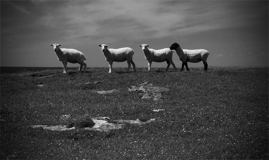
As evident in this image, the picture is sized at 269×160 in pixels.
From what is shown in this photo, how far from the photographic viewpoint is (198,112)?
55.3 ft

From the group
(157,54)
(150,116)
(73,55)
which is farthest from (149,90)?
(73,55)

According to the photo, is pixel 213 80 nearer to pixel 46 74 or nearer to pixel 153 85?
pixel 153 85

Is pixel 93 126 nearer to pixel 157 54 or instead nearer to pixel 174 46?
pixel 157 54

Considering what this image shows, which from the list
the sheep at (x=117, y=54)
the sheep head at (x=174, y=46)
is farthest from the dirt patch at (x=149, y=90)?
the sheep head at (x=174, y=46)

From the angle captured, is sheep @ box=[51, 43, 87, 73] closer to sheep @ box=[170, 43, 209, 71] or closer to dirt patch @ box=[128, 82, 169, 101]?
dirt patch @ box=[128, 82, 169, 101]

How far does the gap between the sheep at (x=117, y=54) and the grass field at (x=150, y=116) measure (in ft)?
16.7

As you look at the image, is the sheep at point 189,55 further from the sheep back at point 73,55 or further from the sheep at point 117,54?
the sheep back at point 73,55

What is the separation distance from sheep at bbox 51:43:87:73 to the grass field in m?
5.87

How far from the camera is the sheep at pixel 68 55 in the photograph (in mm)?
34706

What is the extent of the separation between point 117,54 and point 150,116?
1980 centimetres

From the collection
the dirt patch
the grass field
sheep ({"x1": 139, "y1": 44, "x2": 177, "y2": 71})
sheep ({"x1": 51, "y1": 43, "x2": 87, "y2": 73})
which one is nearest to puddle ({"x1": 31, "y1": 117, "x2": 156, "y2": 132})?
the grass field

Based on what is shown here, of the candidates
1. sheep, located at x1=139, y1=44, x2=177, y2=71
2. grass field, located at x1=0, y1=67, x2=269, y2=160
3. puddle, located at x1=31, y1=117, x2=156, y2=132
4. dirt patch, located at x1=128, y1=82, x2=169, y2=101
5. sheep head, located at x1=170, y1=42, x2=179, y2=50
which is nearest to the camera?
grass field, located at x1=0, y1=67, x2=269, y2=160

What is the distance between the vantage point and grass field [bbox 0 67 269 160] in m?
10.8

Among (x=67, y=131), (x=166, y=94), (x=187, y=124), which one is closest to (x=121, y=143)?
(x=67, y=131)
